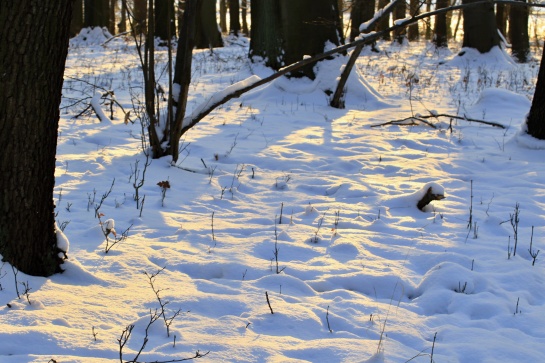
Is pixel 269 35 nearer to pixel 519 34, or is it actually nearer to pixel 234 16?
pixel 519 34

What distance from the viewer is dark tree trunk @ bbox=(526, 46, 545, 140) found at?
7.42 m

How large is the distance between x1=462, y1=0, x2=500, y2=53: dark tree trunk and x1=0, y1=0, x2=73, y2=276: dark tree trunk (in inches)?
668

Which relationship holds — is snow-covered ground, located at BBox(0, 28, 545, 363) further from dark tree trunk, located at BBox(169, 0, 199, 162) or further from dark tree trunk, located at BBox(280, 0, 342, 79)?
dark tree trunk, located at BBox(280, 0, 342, 79)

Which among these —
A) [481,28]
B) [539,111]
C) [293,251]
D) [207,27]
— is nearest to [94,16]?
[207,27]

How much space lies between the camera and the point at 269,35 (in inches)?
476

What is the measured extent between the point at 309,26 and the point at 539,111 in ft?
16.7

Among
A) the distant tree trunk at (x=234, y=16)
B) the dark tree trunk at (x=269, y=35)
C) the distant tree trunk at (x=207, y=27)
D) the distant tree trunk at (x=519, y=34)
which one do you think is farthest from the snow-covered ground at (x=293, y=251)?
the distant tree trunk at (x=234, y=16)

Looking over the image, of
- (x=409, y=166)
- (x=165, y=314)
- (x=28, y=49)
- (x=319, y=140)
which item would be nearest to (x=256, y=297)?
(x=165, y=314)

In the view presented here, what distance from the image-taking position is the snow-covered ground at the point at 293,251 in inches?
112

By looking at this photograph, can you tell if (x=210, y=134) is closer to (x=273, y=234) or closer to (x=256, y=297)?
(x=273, y=234)

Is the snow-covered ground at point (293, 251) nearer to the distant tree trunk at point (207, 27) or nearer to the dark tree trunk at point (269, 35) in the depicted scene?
the dark tree trunk at point (269, 35)

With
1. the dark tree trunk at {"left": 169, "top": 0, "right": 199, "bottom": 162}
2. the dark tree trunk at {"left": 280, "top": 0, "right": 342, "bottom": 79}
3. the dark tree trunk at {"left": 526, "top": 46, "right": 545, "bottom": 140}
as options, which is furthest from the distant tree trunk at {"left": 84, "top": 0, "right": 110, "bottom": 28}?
the dark tree trunk at {"left": 526, "top": 46, "right": 545, "bottom": 140}

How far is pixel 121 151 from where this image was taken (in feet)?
23.0

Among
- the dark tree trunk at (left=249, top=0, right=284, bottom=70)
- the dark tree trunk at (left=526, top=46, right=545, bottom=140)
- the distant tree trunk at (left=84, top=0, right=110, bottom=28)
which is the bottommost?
the dark tree trunk at (left=526, top=46, right=545, bottom=140)
